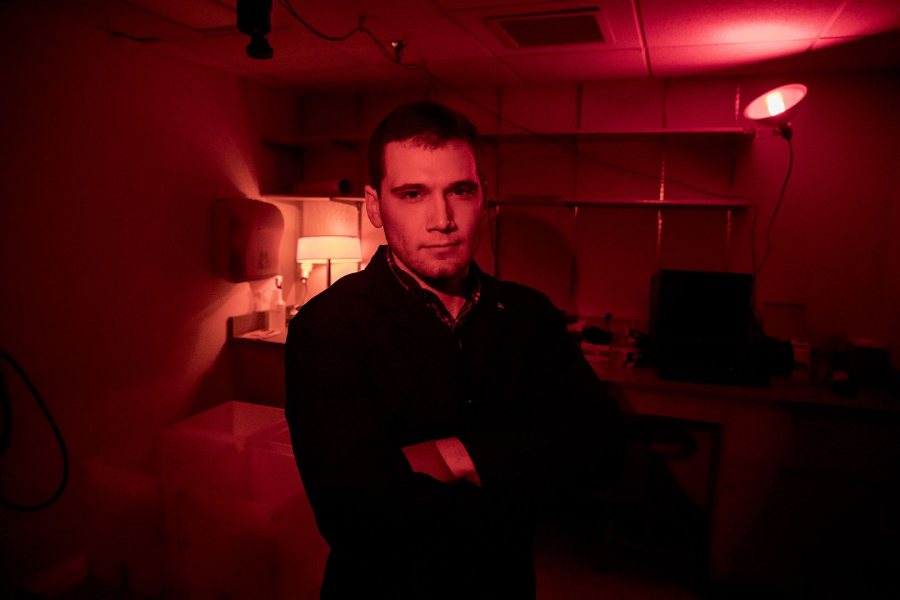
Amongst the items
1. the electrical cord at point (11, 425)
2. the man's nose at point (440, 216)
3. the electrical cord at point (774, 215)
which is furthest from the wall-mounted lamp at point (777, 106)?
the electrical cord at point (11, 425)

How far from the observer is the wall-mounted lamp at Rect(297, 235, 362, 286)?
3307 millimetres

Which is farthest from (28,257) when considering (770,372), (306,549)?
(770,372)

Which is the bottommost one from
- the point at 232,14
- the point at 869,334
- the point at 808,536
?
the point at 808,536

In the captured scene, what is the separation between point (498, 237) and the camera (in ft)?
11.5

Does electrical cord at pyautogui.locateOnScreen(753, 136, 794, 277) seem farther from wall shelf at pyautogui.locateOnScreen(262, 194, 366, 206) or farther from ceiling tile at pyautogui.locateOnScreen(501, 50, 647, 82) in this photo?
wall shelf at pyautogui.locateOnScreen(262, 194, 366, 206)

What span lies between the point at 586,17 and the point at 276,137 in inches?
87.4

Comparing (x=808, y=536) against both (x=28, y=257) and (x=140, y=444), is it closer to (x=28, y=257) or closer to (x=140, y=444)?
(x=140, y=444)

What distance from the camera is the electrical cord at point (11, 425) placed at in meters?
2.21

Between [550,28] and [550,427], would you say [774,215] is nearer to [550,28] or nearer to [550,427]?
[550,28]

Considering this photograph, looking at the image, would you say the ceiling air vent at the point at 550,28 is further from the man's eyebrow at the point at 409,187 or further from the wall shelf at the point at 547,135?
the man's eyebrow at the point at 409,187

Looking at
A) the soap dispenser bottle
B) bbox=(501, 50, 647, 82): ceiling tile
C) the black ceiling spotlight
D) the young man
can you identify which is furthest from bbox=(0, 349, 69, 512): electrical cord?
bbox=(501, 50, 647, 82): ceiling tile

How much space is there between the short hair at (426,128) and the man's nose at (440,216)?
0.12 m

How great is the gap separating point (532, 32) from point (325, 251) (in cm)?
167

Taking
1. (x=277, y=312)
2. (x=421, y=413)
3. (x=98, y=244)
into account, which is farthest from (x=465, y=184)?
(x=277, y=312)
